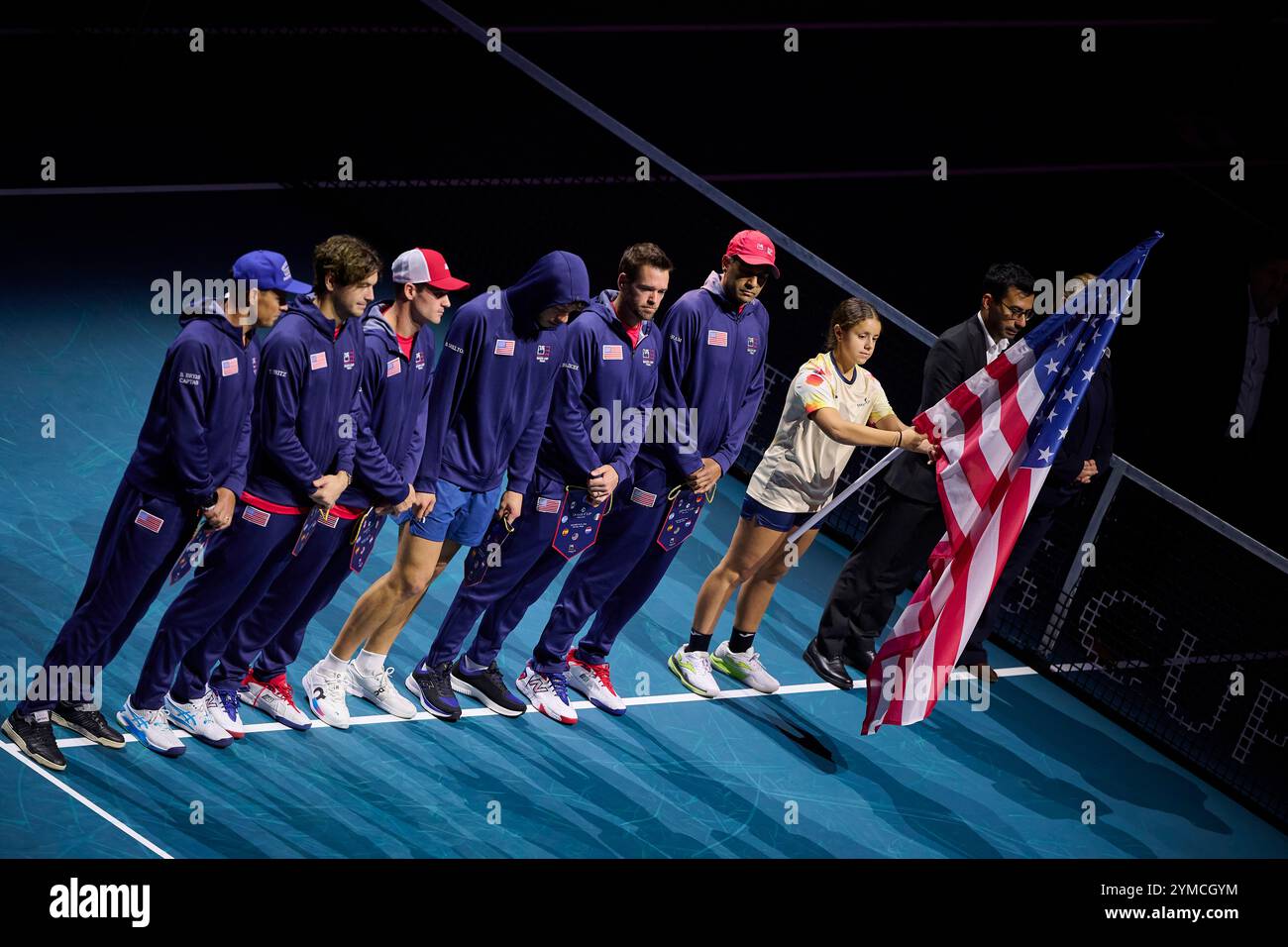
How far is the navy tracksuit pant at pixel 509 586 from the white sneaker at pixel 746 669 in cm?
129

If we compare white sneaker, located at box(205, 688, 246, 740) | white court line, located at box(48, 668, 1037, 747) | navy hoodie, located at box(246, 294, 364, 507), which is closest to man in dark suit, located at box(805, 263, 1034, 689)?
white court line, located at box(48, 668, 1037, 747)

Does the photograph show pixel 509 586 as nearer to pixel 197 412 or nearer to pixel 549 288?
pixel 549 288

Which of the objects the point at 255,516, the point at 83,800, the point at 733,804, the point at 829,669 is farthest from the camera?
the point at 829,669

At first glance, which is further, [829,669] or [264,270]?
[829,669]

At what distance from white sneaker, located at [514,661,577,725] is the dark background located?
3.61m

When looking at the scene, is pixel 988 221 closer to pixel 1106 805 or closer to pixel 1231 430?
pixel 1231 430

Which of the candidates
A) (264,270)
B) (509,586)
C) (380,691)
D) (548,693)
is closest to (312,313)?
(264,270)

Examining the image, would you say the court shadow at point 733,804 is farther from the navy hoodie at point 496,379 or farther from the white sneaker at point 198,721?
the white sneaker at point 198,721

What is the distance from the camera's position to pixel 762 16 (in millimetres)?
17406

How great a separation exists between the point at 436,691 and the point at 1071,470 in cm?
379

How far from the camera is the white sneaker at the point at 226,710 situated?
844cm

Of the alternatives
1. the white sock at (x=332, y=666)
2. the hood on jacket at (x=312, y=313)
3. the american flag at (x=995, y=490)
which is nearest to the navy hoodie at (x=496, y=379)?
the hood on jacket at (x=312, y=313)

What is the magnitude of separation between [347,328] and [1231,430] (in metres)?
6.86

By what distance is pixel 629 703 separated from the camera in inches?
380
